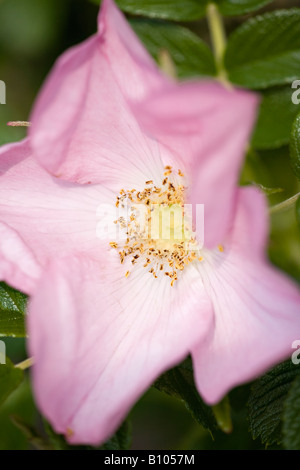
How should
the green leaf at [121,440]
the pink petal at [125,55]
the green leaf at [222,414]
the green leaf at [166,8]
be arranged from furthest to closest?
1. the green leaf at [166,8]
2. the green leaf at [121,440]
3. the green leaf at [222,414]
4. the pink petal at [125,55]

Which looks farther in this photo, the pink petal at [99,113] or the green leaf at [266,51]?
the green leaf at [266,51]

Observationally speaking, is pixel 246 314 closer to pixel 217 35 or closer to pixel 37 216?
pixel 37 216

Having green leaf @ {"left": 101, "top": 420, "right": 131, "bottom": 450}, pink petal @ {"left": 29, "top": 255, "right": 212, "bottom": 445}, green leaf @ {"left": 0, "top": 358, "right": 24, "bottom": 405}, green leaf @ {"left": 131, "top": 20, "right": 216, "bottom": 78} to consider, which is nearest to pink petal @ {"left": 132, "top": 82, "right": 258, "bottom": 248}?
pink petal @ {"left": 29, "top": 255, "right": 212, "bottom": 445}

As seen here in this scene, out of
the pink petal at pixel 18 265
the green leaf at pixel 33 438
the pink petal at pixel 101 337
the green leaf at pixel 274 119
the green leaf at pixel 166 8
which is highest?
the green leaf at pixel 166 8

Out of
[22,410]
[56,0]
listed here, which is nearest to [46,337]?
[22,410]

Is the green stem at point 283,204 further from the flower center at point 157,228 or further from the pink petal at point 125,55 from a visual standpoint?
the pink petal at point 125,55

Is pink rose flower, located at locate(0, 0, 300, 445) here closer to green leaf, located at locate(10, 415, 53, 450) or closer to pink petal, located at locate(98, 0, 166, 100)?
pink petal, located at locate(98, 0, 166, 100)

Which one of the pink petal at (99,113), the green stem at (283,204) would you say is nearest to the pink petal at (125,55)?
the pink petal at (99,113)
